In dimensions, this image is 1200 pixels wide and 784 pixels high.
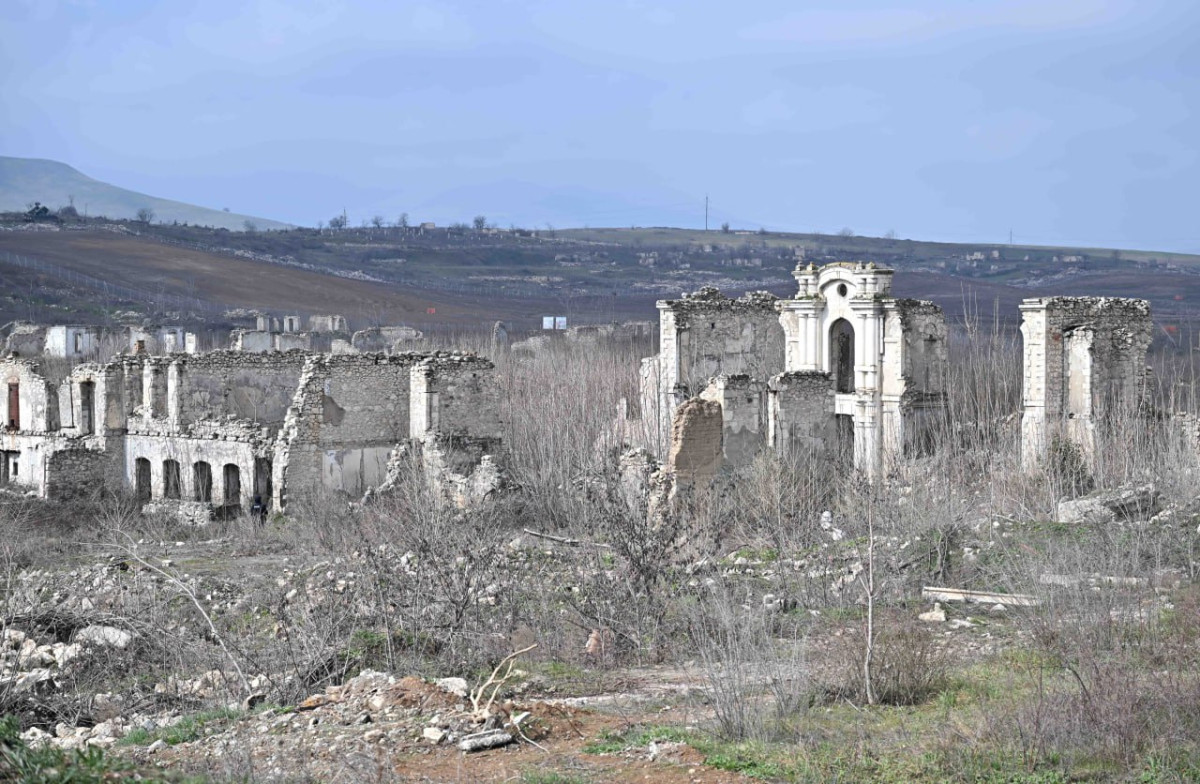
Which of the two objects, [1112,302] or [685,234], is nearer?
[1112,302]

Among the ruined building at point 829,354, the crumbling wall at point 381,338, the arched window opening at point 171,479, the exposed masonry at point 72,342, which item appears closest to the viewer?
the arched window opening at point 171,479

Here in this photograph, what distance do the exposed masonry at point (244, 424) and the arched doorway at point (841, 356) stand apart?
994cm

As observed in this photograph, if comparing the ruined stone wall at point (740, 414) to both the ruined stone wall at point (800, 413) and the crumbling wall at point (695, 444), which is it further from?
the crumbling wall at point (695, 444)

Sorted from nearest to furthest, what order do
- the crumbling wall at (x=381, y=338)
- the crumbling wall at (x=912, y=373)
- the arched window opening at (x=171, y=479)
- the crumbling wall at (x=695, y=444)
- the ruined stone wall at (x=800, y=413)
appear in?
the crumbling wall at (x=695, y=444) → the ruined stone wall at (x=800, y=413) → the arched window opening at (x=171, y=479) → the crumbling wall at (x=912, y=373) → the crumbling wall at (x=381, y=338)

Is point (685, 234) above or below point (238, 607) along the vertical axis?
above

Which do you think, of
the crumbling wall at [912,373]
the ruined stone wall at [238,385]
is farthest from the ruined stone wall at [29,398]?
the crumbling wall at [912,373]

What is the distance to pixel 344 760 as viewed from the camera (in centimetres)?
962

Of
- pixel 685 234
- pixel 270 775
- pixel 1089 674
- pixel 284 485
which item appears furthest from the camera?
pixel 685 234

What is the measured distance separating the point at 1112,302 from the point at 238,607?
1787 cm

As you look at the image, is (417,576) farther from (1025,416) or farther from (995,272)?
(995,272)

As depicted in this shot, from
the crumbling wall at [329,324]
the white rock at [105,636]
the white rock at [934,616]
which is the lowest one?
the white rock at [105,636]

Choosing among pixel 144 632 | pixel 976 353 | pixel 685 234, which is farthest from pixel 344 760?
pixel 685 234

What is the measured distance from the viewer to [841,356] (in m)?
34.7

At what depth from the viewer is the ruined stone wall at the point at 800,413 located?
27297mm
